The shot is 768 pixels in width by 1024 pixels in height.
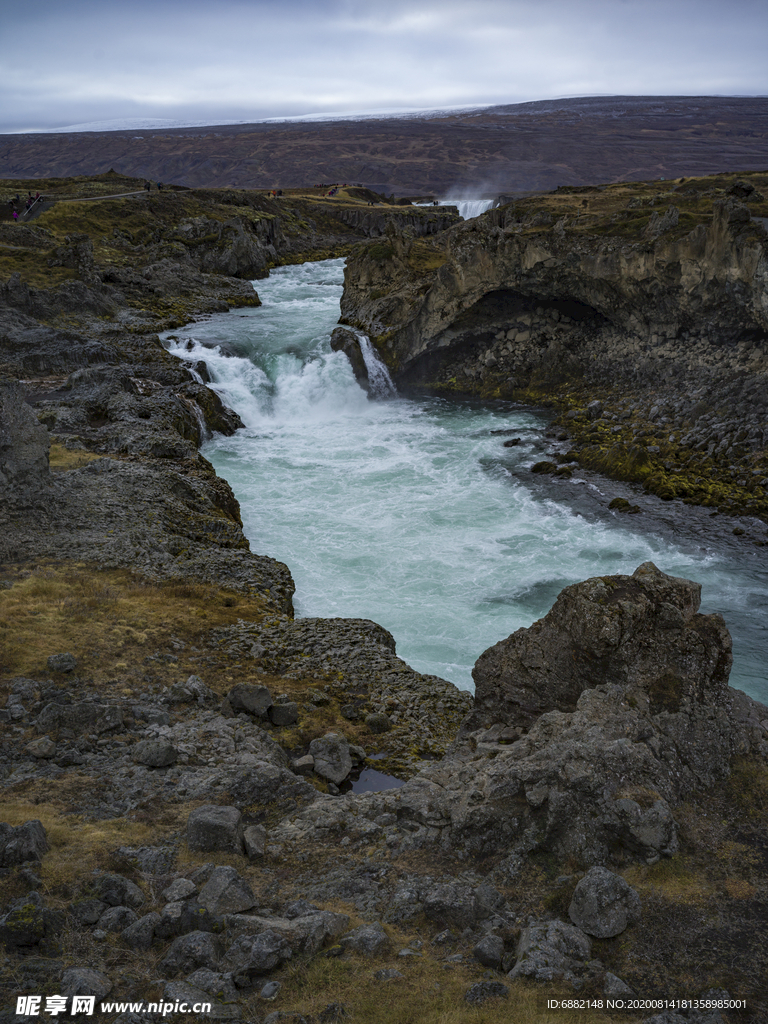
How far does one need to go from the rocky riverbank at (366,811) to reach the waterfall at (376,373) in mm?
28413

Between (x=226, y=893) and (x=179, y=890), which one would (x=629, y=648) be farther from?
(x=179, y=890)

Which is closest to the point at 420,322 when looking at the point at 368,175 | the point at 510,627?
the point at 510,627

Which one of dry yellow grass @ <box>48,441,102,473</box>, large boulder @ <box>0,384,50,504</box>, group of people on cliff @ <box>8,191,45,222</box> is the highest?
group of people on cliff @ <box>8,191,45,222</box>

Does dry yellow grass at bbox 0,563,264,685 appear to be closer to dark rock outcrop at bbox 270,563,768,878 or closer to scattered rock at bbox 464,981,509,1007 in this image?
dark rock outcrop at bbox 270,563,768,878

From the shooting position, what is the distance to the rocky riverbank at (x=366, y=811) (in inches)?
283

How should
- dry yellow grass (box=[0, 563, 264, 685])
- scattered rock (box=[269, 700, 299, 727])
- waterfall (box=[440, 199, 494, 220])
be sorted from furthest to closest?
1. waterfall (box=[440, 199, 494, 220])
2. dry yellow grass (box=[0, 563, 264, 685])
3. scattered rock (box=[269, 700, 299, 727])

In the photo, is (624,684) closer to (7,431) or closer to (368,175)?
(7,431)

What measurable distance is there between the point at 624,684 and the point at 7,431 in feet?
59.4

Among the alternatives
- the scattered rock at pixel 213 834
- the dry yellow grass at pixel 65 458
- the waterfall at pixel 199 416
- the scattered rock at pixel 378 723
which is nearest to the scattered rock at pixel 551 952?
the scattered rock at pixel 213 834

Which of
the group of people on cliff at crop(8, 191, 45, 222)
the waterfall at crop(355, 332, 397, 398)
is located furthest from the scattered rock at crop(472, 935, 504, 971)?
the group of people on cliff at crop(8, 191, 45, 222)

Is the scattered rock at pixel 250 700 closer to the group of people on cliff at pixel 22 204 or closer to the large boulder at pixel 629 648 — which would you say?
the large boulder at pixel 629 648

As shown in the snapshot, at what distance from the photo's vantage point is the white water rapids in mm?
22438

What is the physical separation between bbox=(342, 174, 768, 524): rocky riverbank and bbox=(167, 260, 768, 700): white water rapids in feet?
7.43

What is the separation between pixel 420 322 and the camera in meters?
45.5
